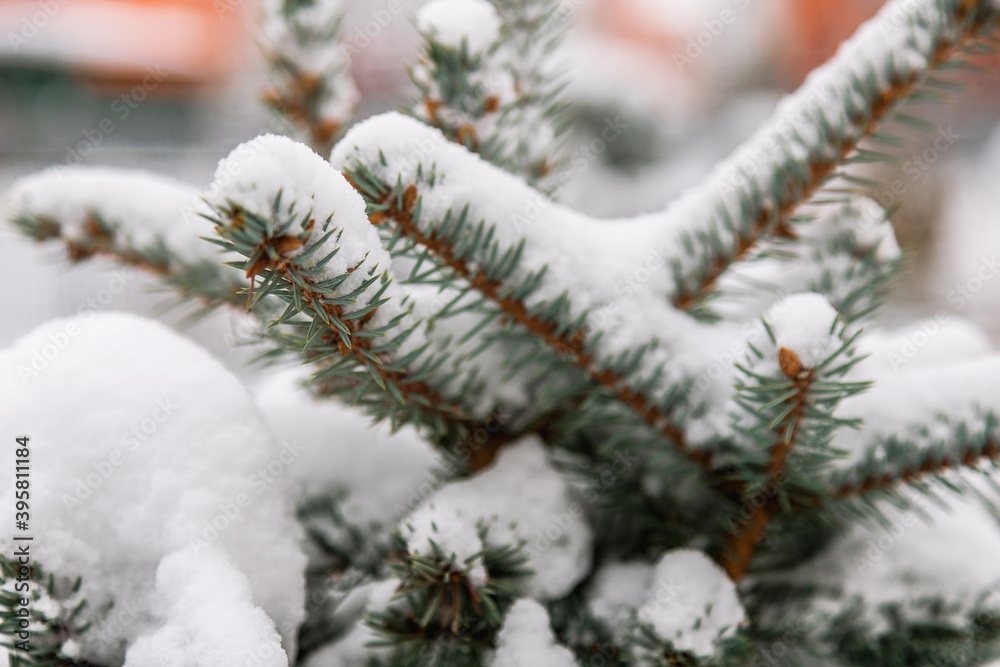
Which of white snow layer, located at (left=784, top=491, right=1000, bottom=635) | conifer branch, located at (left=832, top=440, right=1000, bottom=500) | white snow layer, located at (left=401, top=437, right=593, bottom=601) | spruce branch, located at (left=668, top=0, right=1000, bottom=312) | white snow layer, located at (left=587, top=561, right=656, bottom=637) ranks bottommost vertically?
white snow layer, located at (left=587, top=561, right=656, bottom=637)

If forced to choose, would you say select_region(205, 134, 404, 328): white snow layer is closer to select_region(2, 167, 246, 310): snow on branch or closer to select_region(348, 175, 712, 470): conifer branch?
select_region(348, 175, 712, 470): conifer branch

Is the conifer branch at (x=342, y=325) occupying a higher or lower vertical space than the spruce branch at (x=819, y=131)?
lower

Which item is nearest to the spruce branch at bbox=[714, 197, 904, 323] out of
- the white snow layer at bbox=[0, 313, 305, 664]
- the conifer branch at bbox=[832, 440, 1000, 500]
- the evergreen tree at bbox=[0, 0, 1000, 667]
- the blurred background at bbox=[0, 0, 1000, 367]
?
the evergreen tree at bbox=[0, 0, 1000, 667]

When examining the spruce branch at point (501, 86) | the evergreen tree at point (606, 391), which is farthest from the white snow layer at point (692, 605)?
the spruce branch at point (501, 86)

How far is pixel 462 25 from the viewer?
436 millimetres

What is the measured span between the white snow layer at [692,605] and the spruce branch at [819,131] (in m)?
0.17

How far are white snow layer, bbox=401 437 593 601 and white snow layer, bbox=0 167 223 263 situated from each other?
0.82 feet

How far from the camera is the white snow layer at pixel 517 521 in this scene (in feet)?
1.25

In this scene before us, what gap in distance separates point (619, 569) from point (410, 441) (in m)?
0.18

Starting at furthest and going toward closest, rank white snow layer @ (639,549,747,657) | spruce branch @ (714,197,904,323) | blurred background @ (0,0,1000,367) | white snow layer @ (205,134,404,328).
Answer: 1. blurred background @ (0,0,1000,367)
2. spruce branch @ (714,197,904,323)
3. white snow layer @ (639,549,747,657)
4. white snow layer @ (205,134,404,328)

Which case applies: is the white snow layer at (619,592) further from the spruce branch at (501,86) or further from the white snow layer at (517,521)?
the spruce branch at (501,86)

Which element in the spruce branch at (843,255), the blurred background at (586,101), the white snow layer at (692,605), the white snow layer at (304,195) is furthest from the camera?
the blurred background at (586,101)

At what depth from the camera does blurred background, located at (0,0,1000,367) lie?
2043mm

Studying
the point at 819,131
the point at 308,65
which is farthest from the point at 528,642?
the point at 308,65
